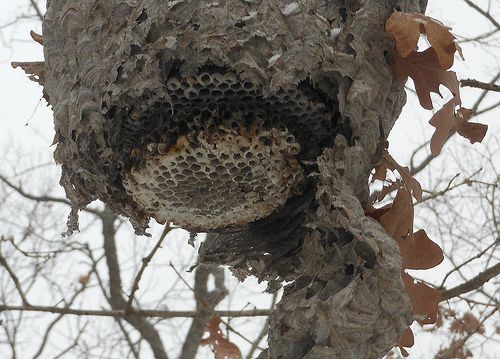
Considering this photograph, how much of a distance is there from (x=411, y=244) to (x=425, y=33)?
44 cm

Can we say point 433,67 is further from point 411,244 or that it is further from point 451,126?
point 411,244

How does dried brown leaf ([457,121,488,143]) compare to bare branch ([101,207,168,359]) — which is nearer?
dried brown leaf ([457,121,488,143])

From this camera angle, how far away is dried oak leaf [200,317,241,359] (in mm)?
2398

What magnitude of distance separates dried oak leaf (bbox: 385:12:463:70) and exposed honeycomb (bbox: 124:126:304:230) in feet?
0.95

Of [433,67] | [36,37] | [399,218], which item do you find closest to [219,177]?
[399,218]

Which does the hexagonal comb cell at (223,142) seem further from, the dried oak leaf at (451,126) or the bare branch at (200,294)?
the bare branch at (200,294)

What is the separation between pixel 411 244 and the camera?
1.54 metres

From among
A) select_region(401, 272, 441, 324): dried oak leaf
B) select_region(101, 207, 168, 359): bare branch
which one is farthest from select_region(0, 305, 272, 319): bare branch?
select_region(401, 272, 441, 324): dried oak leaf

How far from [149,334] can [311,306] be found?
2428mm

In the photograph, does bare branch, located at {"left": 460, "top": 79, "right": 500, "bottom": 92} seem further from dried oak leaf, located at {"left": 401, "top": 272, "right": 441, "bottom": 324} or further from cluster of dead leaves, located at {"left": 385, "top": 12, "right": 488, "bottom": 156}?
dried oak leaf, located at {"left": 401, "top": 272, "right": 441, "bottom": 324}

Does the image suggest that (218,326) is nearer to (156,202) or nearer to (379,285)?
(156,202)

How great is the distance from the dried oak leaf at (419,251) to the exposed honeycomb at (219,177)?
0.85 ft

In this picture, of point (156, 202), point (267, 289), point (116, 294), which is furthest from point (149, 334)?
point (156, 202)

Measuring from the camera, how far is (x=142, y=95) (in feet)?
4.61
